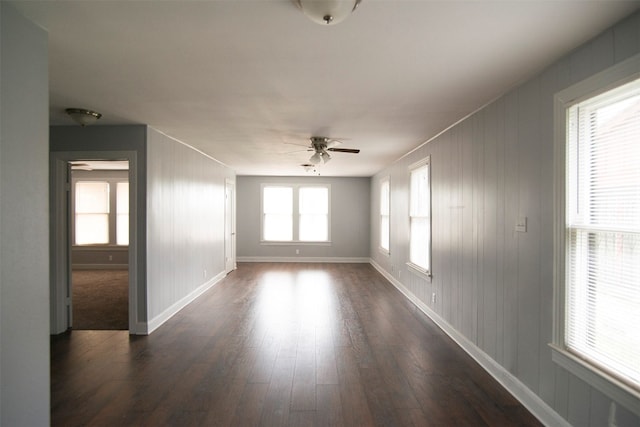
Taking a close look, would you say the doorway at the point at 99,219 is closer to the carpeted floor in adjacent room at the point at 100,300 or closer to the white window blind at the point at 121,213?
the white window blind at the point at 121,213

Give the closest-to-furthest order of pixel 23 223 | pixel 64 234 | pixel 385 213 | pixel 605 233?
pixel 23 223 → pixel 605 233 → pixel 64 234 → pixel 385 213

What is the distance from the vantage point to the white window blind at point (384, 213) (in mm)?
7852

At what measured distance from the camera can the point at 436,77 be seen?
2584mm

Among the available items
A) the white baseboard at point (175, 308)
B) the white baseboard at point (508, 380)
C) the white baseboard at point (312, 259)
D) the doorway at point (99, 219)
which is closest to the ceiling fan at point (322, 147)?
the white baseboard at point (508, 380)

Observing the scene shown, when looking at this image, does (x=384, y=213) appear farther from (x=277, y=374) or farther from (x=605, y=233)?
(x=605, y=233)

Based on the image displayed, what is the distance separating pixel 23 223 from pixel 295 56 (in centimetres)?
183

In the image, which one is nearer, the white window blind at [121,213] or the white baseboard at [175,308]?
the white baseboard at [175,308]

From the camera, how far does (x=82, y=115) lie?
3.43 metres

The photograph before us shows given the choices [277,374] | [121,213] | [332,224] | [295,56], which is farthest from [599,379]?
[121,213]

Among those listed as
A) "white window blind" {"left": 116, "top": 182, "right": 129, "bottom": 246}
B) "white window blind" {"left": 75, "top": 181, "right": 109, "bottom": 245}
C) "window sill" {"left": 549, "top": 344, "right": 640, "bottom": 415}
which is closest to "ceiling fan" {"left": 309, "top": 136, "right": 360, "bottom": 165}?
"window sill" {"left": 549, "top": 344, "right": 640, "bottom": 415}

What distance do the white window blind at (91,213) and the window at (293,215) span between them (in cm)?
400

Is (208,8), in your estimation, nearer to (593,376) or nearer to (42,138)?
(42,138)

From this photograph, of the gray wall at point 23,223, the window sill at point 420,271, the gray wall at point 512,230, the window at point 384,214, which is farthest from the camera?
the window at point 384,214

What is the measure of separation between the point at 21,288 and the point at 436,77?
116 inches
